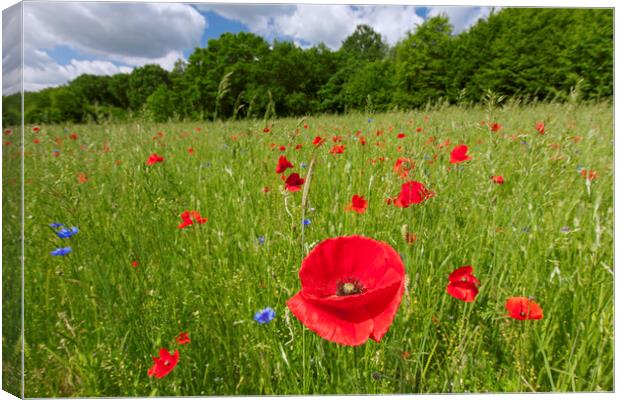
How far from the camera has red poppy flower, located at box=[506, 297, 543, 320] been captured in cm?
84

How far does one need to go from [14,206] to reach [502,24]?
1.88 meters

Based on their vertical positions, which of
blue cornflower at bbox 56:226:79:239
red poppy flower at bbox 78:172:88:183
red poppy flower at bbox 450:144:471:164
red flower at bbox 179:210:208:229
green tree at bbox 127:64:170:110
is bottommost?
blue cornflower at bbox 56:226:79:239

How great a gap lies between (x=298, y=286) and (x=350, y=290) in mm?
527

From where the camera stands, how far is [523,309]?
0.86 meters

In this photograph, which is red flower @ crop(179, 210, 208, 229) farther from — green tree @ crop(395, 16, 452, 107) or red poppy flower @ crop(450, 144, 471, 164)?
green tree @ crop(395, 16, 452, 107)

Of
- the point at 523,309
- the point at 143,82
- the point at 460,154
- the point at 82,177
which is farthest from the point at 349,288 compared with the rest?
the point at 143,82

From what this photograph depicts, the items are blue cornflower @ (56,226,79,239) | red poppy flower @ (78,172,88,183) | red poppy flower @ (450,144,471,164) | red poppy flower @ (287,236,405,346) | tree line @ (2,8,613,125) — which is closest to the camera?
red poppy flower @ (287,236,405,346)

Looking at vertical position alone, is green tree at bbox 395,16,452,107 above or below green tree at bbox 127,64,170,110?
above

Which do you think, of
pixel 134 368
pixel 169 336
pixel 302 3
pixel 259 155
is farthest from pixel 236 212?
pixel 302 3

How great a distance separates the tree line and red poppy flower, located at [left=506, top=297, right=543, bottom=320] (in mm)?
910

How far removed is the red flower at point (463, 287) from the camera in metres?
0.83

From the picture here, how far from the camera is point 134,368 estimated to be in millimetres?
1016

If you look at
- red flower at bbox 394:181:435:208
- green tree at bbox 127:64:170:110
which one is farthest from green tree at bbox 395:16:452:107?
green tree at bbox 127:64:170:110

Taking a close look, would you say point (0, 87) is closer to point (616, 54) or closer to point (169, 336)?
point (169, 336)
